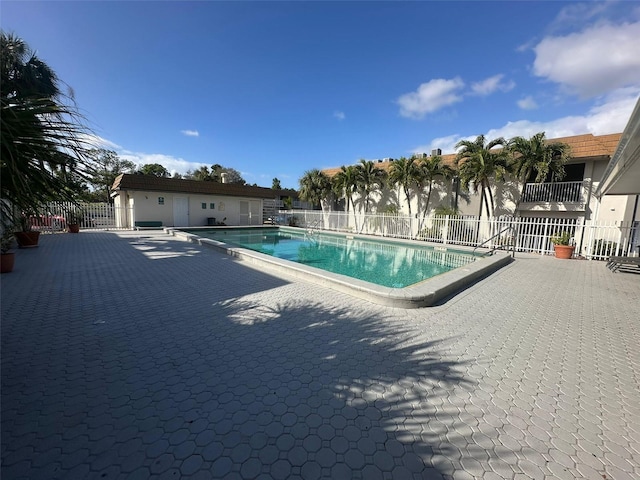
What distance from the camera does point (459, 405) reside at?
8.38 ft

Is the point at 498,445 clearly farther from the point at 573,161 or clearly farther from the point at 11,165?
the point at 573,161

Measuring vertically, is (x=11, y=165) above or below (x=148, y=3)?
below

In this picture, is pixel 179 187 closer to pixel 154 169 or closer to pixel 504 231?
pixel 504 231

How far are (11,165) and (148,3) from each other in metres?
9.46

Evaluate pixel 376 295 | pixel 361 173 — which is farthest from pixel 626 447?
pixel 361 173

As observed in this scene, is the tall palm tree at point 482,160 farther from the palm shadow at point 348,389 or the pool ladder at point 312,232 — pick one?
the palm shadow at point 348,389

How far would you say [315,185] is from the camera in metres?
25.1

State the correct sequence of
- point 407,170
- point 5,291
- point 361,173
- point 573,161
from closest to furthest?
1. point 5,291
2. point 573,161
3. point 407,170
4. point 361,173

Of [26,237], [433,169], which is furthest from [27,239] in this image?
[433,169]

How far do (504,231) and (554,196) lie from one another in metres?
6.32

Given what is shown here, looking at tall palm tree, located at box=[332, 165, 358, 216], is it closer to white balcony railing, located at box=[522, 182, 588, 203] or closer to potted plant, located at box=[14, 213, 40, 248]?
white balcony railing, located at box=[522, 182, 588, 203]

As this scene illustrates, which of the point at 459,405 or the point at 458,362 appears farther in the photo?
the point at 458,362

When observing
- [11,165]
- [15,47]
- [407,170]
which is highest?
[15,47]

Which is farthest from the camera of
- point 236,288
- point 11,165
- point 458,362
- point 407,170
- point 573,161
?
point 407,170
